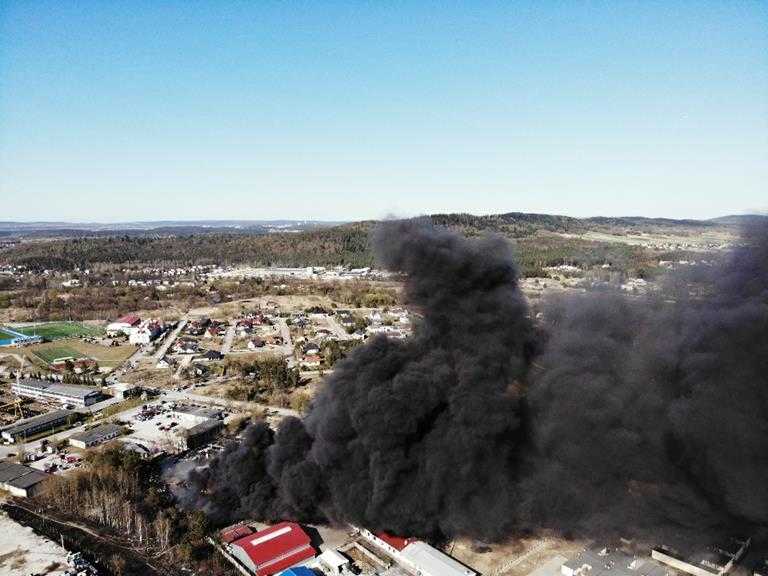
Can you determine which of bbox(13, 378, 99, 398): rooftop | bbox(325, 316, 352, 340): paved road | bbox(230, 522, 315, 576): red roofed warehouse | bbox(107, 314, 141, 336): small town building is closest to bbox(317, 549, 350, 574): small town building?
bbox(230, 522, 315, 576): red roofed warehouse

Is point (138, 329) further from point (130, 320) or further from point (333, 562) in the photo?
point (333, 562)

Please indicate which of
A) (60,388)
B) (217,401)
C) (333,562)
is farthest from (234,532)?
(60,388)

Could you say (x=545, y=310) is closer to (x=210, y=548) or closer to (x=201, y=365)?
(x=210, y=548)

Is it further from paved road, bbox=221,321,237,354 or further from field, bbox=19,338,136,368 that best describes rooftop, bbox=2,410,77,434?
paved road, bbox=221,321,237,354

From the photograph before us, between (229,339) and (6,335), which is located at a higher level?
(6,335)

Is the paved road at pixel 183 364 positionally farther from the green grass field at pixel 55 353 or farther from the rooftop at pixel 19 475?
the rooftop at pixel 19 475

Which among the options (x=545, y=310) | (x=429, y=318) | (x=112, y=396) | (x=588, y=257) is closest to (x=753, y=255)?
(x=545, y=310)

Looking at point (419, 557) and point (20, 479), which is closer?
point (419, 557)
